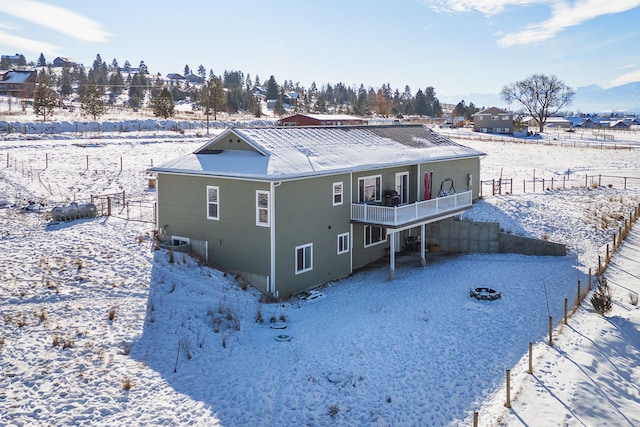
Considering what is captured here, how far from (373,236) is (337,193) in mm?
4209

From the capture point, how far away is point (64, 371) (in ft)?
50.1

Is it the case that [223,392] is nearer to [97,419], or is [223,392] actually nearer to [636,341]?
[97,419]

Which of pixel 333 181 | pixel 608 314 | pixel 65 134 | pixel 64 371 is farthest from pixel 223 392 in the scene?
pixel 65 134

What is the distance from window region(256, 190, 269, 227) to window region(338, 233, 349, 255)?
14.6ft

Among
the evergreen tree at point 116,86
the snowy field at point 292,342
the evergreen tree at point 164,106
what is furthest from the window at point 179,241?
the evergreen tree at point 116,86

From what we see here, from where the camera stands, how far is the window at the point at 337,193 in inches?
1030

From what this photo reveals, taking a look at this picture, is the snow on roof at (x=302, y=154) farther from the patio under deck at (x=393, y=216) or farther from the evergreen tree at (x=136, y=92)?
the evergreen tree at (x=136, y=92)

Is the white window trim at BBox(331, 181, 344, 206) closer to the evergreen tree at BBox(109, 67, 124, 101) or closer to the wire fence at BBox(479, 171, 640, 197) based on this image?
the wire fence at BBox(479, 171, 640, 197)

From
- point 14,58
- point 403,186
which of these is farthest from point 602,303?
point 14,58

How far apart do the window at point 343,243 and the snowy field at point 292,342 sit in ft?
4.60

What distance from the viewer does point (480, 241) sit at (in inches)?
1271

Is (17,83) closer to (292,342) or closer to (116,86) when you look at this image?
(116,86)

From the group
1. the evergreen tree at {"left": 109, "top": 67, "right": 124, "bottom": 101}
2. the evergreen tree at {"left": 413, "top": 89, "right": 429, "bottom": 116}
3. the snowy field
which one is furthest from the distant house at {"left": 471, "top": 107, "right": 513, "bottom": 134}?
the snowy field

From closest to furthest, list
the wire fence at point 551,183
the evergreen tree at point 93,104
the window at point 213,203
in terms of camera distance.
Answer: the window at point 213,203
the wire fence at point 551,183
the evergreen tree at point 93,104
